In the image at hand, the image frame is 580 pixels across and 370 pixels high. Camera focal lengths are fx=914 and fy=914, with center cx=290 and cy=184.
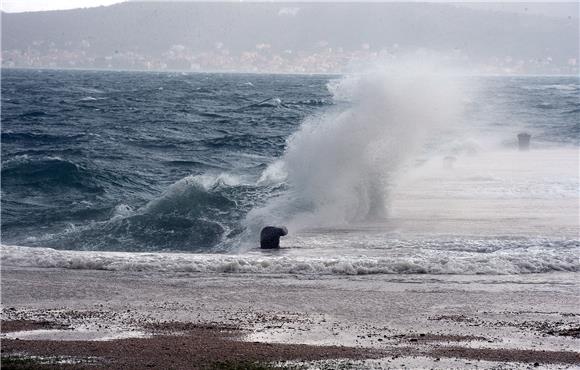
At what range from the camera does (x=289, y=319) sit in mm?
8695

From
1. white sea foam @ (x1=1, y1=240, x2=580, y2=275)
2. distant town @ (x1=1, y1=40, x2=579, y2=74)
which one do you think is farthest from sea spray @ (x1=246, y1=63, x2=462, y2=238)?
distant town @ (x1=1, y1=40, x2=579, y2=74)

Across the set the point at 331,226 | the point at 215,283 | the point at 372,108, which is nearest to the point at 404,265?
the point at 215,283

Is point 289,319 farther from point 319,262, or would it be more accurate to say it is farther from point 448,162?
point 448,162

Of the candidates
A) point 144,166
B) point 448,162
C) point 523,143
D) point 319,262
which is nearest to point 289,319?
point 319,262

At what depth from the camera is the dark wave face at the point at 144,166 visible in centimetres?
1532

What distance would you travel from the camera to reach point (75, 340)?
774 centimetres

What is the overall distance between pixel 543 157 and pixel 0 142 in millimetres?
17066

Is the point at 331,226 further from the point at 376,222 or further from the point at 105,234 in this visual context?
the point at 105,234

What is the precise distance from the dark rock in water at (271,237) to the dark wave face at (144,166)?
5.27 ft

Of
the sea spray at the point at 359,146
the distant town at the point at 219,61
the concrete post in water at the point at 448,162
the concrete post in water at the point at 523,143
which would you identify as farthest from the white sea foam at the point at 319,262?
the distant town at the point at 219,61

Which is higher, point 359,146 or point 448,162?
point 359,146

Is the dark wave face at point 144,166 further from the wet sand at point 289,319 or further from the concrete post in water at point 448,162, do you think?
the concrete post in water at point 448,162

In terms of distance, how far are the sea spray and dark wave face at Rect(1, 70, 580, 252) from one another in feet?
2.78

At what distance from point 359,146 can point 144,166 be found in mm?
8387
